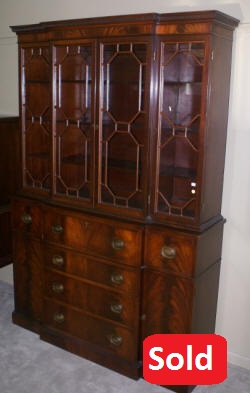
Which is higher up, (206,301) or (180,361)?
(206,301)

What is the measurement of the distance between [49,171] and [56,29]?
32.8 inches

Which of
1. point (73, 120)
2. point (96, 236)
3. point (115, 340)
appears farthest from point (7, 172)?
point (115, 340)

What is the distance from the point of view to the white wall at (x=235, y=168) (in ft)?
7.75

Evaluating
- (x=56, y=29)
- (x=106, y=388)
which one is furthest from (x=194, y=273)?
(x=56, y=29)

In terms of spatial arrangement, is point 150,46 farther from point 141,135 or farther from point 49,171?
point 49,171

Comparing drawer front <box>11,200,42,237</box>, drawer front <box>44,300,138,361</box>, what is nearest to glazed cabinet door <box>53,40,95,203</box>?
drawer front <box>11,200,42,237</box>

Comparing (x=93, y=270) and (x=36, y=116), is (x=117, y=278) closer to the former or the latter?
(x=93, y=270)

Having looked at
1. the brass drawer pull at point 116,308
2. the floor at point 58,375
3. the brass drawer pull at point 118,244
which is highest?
the brass drawer pull at point 118,244

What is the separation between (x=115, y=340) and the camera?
2598 mm

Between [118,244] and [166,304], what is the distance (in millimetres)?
421

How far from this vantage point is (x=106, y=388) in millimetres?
2465

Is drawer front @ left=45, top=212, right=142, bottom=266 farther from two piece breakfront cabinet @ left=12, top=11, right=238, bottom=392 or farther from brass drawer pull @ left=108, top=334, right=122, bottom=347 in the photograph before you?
brass drawer pull @ left=108, top=334, right=122, bottom=347

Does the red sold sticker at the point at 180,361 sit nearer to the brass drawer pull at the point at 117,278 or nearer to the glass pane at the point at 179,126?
the brass drawer pull at the point at 117,278

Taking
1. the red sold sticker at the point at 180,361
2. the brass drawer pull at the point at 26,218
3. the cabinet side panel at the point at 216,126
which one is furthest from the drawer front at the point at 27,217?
the cabinet side panel at the point at 216,126
